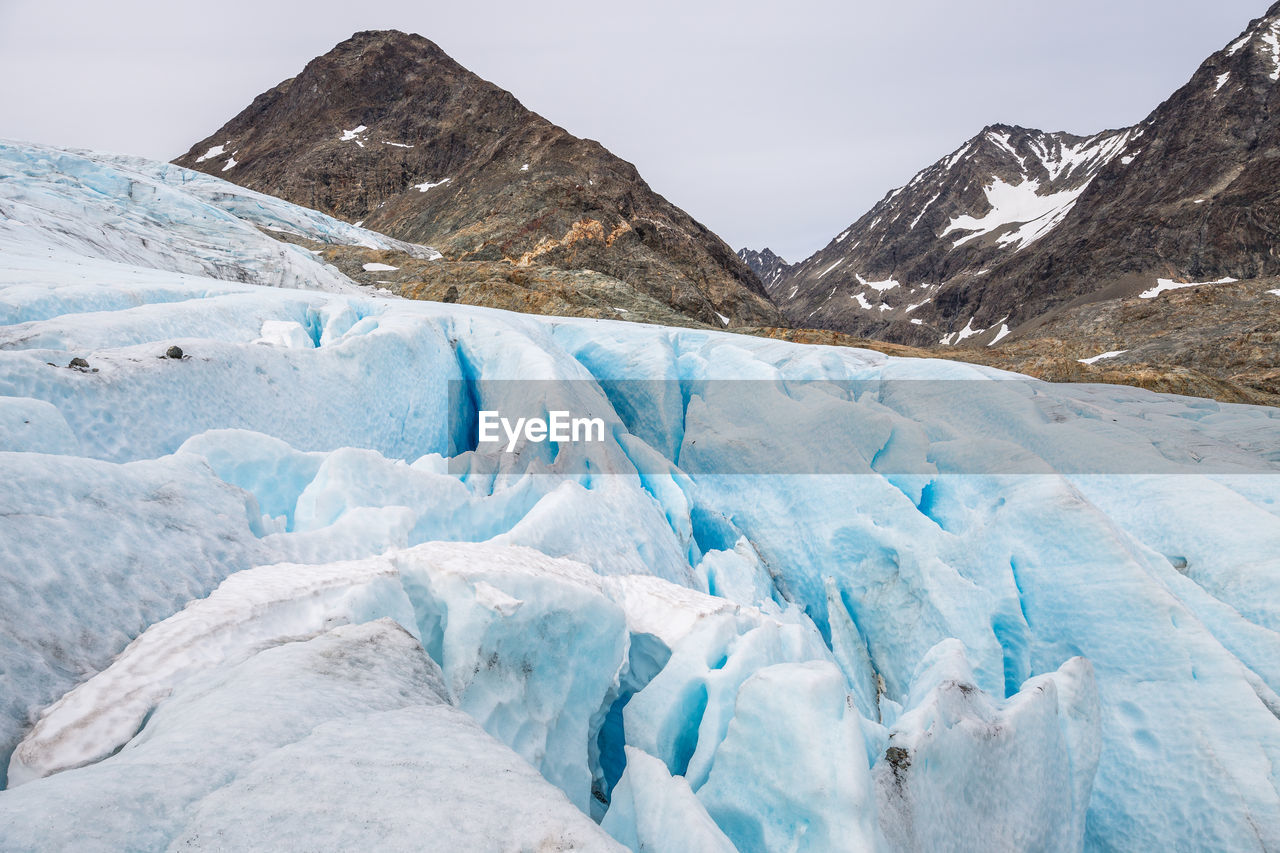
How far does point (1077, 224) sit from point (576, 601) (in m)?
98.9

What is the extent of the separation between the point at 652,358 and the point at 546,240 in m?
31.2

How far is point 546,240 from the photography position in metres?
37.5

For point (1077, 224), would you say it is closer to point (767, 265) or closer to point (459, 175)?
point (459, 175)

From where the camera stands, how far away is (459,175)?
49000 millimetres

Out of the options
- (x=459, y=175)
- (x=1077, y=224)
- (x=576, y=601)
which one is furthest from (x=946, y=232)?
(x=576, y=601)

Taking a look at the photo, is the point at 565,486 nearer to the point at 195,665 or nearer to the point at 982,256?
the point at 195,665

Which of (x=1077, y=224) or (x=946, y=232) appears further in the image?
(x=946, y=232)

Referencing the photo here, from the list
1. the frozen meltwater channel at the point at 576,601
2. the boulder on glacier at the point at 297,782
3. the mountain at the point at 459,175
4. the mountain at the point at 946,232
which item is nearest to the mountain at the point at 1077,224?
the mountain at the point at 946,232

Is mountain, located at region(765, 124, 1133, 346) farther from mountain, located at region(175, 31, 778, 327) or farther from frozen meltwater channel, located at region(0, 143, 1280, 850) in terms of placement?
frozen meltwater channel, located at region(0, 143, 1280, 850)

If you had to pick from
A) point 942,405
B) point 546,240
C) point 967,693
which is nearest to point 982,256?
point 546,240

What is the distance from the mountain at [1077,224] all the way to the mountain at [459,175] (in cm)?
3154

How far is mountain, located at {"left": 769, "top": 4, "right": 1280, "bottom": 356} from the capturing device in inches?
2343

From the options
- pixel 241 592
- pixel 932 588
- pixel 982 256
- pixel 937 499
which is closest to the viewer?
pixel 241 592

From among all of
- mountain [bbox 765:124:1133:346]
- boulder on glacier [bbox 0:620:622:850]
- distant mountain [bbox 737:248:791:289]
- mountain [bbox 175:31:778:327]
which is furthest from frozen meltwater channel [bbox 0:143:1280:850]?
distant mountain [bbox 737:248:791:289]
